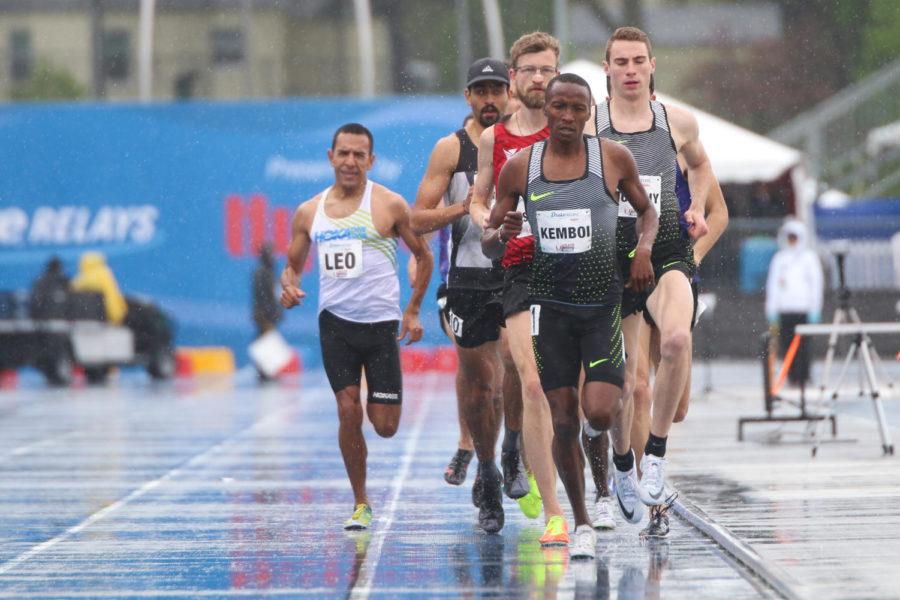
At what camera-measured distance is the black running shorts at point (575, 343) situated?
316 inches

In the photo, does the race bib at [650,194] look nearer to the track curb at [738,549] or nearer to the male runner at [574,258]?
the male runner at [574,258]

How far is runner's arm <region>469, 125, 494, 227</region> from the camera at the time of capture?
28.3 feet

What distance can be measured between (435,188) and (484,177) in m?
0.65

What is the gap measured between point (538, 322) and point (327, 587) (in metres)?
1.54

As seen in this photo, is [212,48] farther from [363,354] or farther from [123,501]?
[363,354]

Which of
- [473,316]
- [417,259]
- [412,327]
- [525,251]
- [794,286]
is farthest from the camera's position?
[794,286]

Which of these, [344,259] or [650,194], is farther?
[344,259]

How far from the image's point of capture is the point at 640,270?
26.6 ft

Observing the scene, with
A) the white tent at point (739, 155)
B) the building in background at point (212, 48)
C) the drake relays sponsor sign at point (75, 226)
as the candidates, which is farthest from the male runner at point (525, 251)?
the building in background at point (212, 48)

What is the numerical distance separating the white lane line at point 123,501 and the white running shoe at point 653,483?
2.86 meters

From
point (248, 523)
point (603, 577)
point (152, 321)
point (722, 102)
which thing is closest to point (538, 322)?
point (603, 577)

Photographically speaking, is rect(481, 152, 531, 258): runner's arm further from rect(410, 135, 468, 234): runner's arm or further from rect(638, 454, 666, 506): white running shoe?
rect(638, 454, 666, 506): white running shoe

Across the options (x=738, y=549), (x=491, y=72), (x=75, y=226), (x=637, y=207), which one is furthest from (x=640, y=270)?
(x=75, y=226)

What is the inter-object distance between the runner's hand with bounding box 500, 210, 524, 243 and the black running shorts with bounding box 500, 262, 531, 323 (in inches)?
18.3
